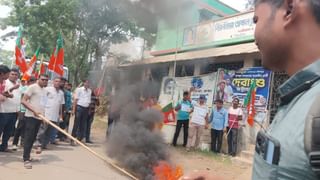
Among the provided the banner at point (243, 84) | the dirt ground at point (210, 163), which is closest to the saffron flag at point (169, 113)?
the dirt ground at point (210, 163)

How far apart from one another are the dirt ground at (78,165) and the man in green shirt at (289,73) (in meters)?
4.36

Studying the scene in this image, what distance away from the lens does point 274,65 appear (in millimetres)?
991

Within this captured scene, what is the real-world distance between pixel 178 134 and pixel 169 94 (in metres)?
1.94

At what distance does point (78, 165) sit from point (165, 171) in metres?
1.83

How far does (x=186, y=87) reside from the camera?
39.0ft

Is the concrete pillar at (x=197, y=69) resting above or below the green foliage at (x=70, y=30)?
below

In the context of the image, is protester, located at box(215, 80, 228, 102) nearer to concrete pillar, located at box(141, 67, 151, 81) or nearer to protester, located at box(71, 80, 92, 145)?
concrete pillar, located at box(141, 67, 151, 81)

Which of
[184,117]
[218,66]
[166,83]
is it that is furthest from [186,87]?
[184,117]

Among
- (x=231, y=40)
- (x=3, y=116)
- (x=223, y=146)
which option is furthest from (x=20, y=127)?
(x=231, y=40)

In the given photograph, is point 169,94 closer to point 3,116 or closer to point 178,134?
point 178,134

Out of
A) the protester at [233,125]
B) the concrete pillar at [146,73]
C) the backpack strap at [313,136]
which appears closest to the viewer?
the backpack strap at [313,136]

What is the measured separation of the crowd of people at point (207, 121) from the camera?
382 inches

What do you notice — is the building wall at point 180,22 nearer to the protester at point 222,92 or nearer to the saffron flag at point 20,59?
the protester at point 222,92

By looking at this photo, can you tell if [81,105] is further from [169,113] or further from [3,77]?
[3,77]
